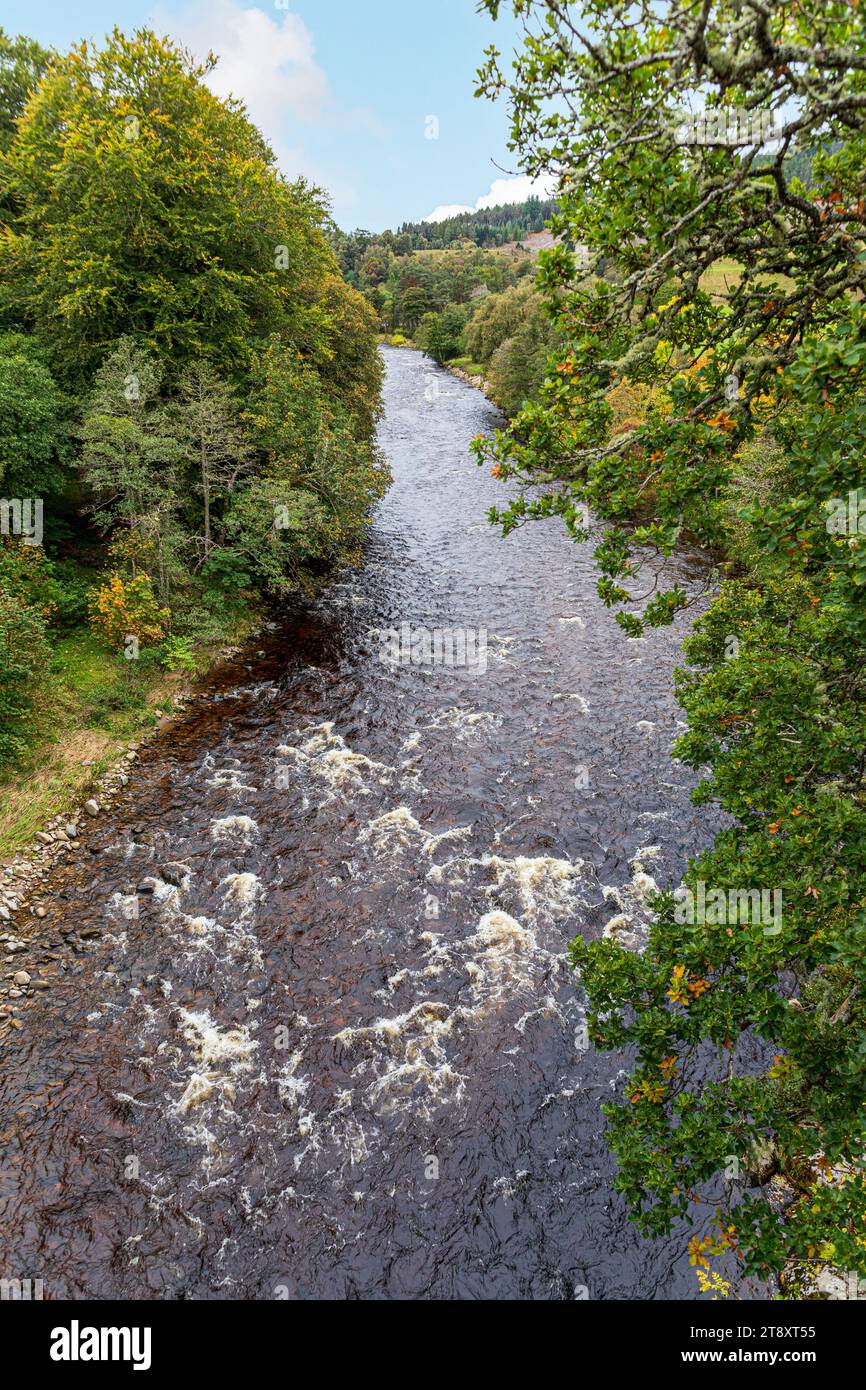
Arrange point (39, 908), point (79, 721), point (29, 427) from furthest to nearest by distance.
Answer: point (29, 427) → point (79, 721) → point (39, 908)

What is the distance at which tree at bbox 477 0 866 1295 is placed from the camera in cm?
495

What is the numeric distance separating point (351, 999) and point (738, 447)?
35.8 feet

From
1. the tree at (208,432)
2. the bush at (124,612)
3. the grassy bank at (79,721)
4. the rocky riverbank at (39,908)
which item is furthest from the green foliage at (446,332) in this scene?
the rocky riverbank at (39,908)

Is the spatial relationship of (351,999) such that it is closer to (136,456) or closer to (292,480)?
(136,456)

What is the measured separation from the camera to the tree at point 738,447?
195 inches

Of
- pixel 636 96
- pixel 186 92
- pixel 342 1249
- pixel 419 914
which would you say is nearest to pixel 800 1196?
pixel 342 1249

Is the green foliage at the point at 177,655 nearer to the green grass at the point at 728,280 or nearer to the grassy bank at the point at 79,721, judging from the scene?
the grassy bank at the point at 79,721

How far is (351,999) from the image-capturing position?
11.7m

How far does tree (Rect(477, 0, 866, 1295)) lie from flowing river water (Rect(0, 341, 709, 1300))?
3.93 m

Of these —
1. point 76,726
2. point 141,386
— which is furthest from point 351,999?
point 141,386

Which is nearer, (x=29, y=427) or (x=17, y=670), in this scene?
(x=17, y=670)

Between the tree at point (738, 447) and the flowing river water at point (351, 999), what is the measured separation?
3935 mm

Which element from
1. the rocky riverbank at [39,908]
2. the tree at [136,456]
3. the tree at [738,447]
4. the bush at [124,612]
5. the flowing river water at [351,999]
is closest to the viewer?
the tree at [738,447]
